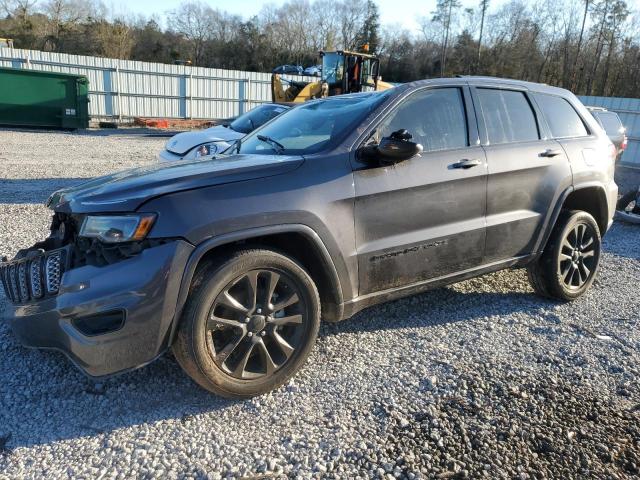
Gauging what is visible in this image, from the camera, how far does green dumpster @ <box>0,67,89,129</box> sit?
19.3 meters

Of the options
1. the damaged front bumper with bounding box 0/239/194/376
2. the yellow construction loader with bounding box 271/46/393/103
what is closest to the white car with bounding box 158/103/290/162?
the damaged front bumper with bounding box 0/239/194/376

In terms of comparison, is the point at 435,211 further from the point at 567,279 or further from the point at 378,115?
the point at 567,279

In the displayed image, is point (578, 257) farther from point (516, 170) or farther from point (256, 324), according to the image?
point (256, 324)

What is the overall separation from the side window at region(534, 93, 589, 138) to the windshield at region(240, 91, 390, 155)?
167 centimetres

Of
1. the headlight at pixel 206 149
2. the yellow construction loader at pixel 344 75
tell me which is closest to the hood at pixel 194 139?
the headlight at pixel 206 149

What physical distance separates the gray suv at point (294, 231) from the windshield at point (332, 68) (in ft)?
52.5

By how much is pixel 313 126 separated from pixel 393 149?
0.83 meters

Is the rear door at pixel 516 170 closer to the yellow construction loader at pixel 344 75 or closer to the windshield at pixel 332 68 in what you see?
the yellow construction loader at pixel 344 75

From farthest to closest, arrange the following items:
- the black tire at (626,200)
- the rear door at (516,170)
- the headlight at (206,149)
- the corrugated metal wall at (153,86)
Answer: the corrugated metal wall at (153,86) → the black tire at (626,200) → the headlight at (206,149) → the rear door at (516,170)

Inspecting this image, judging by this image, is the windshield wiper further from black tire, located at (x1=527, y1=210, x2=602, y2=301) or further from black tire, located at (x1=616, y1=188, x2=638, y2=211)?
black tire, located at (x1=616, y1=188, x2=638, y2=211)

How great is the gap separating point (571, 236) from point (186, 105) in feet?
80.5

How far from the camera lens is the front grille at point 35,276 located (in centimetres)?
285

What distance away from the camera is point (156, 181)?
2.98 metres

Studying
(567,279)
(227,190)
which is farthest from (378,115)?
(567,279)
